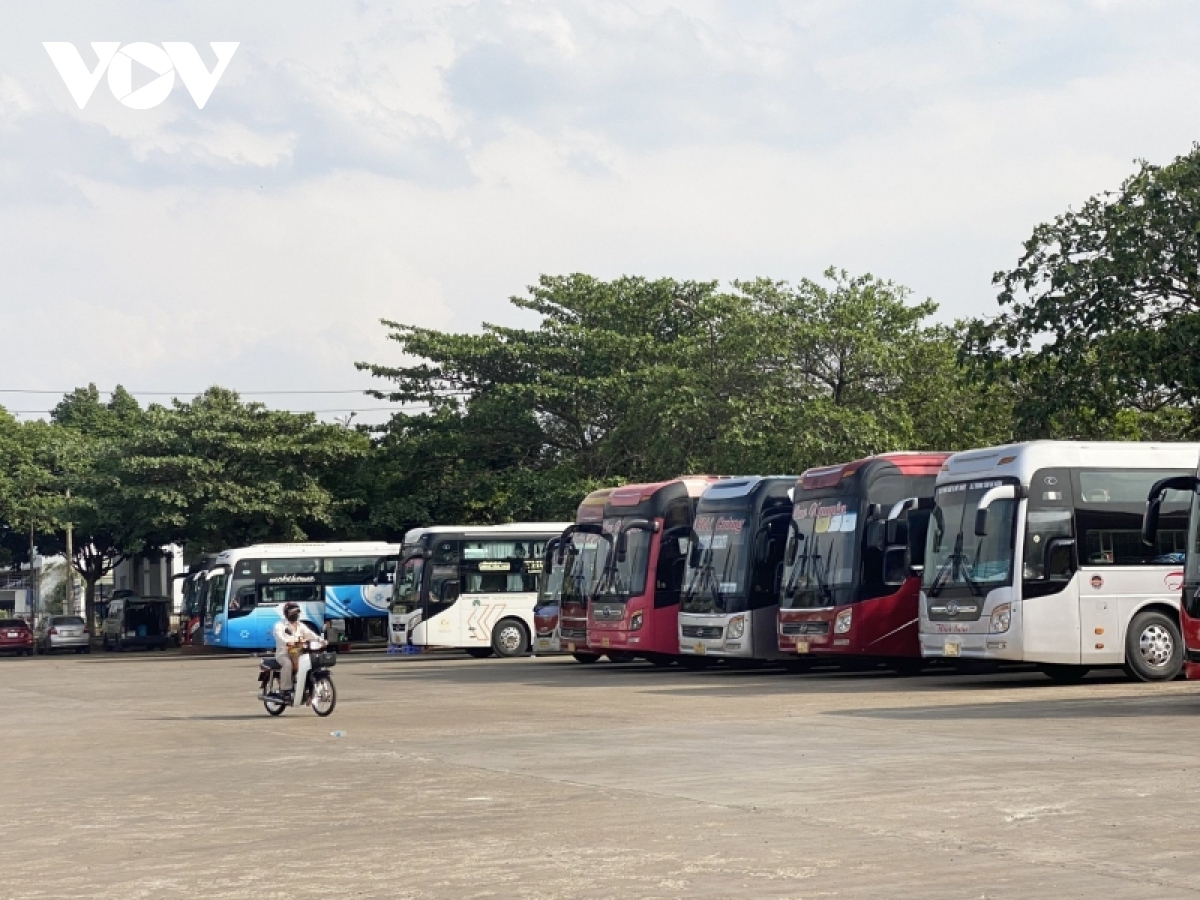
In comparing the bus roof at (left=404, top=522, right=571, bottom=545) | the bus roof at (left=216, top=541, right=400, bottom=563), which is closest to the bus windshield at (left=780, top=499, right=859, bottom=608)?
the bus roof at (left=404, top=522, right=571, bottom=545)

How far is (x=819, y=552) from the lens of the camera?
26.9m

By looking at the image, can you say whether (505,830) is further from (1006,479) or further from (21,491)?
(21,491)

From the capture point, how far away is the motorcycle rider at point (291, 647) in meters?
21.8

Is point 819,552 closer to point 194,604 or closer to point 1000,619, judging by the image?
point 1000,619

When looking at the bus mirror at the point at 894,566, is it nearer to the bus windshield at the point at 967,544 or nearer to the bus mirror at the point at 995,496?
the bus windshield at the point at 967,544

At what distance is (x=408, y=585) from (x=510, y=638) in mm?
2682

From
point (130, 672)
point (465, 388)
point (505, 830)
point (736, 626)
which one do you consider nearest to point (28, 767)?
point (505, 830)

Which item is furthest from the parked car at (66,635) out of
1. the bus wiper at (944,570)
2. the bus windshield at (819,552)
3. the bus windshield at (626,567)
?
the bus wiper at (944,570)

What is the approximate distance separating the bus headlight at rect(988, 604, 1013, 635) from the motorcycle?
8.17m

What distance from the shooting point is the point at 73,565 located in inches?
2601

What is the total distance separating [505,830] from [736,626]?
1865cm

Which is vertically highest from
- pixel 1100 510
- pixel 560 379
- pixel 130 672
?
pixel 560 379

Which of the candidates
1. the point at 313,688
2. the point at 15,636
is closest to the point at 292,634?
the point at 313,688

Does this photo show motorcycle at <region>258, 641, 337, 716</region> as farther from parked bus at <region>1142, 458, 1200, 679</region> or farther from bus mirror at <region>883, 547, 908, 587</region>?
parked bus at <region>1142, 458, 1200, 679</region>
